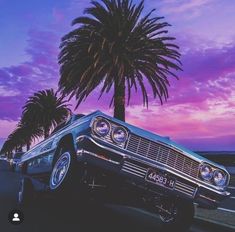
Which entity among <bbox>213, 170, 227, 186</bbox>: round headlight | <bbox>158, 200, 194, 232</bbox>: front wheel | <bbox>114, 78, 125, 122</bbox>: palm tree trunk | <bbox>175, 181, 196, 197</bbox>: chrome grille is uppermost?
<bbox>114, 78, 125, 122</bbox>: palm tree trunk

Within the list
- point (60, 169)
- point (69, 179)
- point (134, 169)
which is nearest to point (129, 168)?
point (134, 169)

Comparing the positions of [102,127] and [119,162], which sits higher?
[102,127]

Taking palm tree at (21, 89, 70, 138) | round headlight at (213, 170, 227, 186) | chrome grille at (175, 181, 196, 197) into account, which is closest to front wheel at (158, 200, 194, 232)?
round headlight at (213, 170, 227, 186)

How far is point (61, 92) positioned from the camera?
38.4 m

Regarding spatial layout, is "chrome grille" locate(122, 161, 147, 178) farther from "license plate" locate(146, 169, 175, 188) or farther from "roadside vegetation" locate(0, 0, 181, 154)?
"roadside vegetation" locate(0, 0, 181, 154)

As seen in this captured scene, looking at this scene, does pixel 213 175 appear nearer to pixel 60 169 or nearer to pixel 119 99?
pixel 60 169

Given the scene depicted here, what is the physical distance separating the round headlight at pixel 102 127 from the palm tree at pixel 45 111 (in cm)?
5913

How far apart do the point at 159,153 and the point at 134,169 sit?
0.45 metres

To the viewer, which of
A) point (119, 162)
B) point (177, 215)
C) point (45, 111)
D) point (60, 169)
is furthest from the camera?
point (45, 111)

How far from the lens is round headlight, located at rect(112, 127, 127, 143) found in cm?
691

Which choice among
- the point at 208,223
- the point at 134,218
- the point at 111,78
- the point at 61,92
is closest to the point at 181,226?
the point at 208,223

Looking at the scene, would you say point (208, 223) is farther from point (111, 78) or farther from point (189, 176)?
point (111, 78)

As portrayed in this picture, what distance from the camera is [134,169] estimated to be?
676 centimetres

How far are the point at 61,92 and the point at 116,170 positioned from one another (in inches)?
1261
